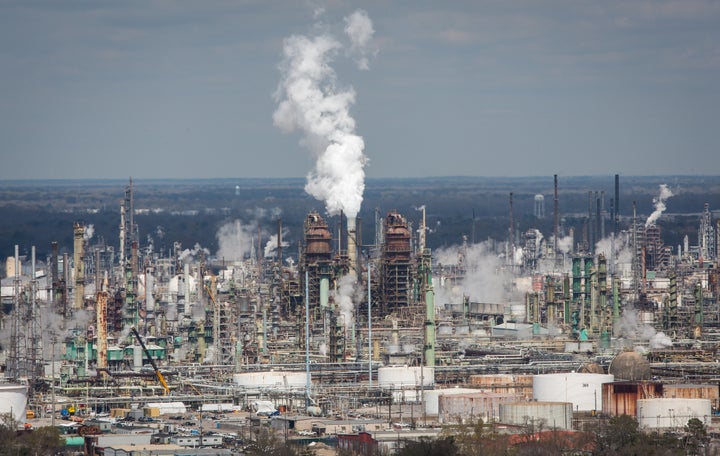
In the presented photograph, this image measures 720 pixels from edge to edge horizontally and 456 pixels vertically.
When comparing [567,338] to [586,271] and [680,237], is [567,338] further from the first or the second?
[680,237]

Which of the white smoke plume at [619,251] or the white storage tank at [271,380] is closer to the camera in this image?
the white storage tank at [271,380]

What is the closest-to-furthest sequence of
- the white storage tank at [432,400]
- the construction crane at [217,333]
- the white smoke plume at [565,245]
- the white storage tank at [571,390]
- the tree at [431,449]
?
the tree at [431,449]
the white storage tank at [432,400]
the white storage tank at [571,390]
the construction crane at [217,333]
the white smoke plume at [565,245]

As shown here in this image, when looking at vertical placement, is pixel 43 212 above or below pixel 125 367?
above

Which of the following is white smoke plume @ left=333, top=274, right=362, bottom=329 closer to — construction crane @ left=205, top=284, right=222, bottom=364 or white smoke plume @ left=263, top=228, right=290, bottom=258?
construction crane @ left=205, top=284, right=222, bottom=364

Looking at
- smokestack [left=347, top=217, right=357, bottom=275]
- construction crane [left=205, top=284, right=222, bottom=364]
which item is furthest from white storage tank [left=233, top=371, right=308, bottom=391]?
smokestack [left=347, top=217, right=357, bottom=275]

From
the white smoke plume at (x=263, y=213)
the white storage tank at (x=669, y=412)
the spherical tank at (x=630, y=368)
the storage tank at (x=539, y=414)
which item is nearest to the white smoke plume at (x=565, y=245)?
the white smoke plume at (x=263, y=213)

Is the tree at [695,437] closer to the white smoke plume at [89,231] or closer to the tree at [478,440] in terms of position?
the tree at [478,440]

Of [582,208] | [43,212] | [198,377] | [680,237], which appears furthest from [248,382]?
[582,208]
